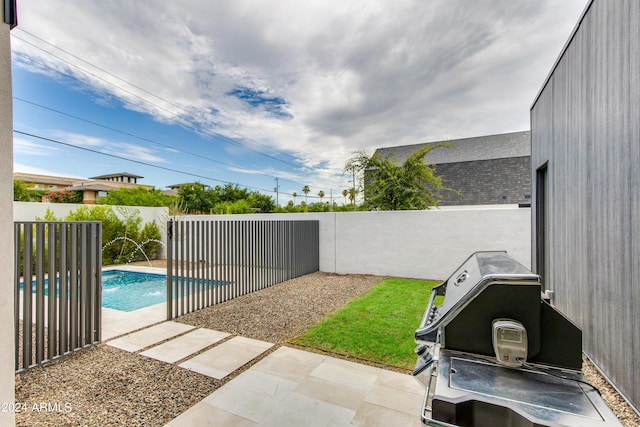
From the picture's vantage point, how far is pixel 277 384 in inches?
113

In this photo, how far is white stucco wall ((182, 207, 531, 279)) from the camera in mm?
7324

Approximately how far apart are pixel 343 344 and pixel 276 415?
1608 mm

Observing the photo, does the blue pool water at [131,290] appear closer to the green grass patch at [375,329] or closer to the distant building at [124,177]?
the green grass patch at [375,329]

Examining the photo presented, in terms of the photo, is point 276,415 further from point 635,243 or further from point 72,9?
point 72,9

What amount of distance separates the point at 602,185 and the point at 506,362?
2725mm

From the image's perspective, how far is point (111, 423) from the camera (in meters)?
2.28

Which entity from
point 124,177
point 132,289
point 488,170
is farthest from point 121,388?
point 124,177

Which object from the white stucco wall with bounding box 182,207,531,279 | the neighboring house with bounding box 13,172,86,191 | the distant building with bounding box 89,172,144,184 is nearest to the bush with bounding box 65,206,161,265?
the white stucco wall with bounding box 182,207,531,279

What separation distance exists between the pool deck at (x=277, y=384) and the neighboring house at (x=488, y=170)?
46.0 ft

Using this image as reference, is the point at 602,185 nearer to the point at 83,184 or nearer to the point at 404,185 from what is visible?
the point at 404,185

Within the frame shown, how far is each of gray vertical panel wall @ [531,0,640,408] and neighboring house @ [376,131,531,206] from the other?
12.1 meters

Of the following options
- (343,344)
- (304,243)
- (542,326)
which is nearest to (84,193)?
(304,243)

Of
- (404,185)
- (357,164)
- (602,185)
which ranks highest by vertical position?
(357,164)

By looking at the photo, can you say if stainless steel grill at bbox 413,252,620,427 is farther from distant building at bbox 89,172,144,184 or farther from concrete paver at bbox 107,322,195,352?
distant building at bbox 89,172,144,184
